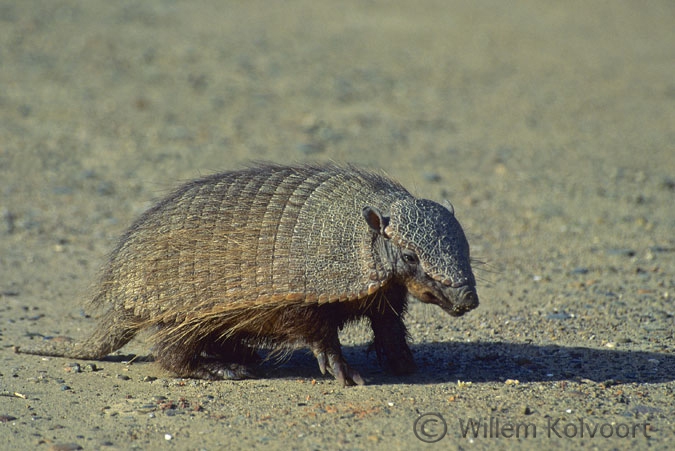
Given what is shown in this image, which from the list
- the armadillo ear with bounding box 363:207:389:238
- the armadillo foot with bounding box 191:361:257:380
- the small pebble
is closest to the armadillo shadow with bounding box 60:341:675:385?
the armadillo foot with bounding box 191:361:257:380

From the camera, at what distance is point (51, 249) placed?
963 centimetres

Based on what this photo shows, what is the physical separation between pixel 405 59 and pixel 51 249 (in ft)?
35.5

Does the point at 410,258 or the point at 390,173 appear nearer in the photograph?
the point at 410,258

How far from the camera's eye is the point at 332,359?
585 centimetres

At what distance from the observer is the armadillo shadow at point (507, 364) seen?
237 inches

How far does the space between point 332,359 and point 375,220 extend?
1.05 meters

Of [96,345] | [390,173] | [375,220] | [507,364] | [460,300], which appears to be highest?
[390,173]

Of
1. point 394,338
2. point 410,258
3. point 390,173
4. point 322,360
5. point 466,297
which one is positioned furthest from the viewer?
point 390,173

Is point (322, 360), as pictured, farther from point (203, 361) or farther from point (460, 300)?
point (460, 300)

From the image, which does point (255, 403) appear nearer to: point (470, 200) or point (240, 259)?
point (240, 259)

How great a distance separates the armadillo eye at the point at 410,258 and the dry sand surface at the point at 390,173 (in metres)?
0.89

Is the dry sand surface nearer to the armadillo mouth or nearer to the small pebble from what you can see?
the small pebble

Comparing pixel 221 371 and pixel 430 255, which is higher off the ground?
pixel 430 255

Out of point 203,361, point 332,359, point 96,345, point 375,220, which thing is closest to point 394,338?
point 332,359
